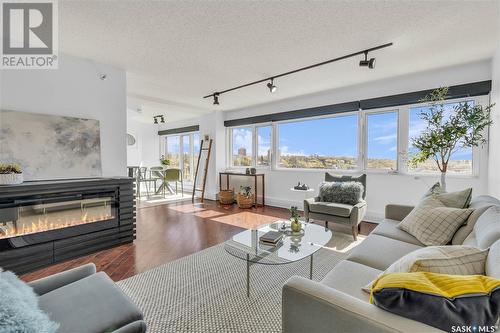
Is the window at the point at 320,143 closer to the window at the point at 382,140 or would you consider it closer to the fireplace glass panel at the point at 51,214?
the window at the point at 382,140

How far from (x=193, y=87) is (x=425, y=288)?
4269mm

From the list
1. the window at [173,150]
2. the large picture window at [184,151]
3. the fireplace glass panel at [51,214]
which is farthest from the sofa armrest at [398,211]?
the window at [173,150]

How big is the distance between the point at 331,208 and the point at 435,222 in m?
1.46

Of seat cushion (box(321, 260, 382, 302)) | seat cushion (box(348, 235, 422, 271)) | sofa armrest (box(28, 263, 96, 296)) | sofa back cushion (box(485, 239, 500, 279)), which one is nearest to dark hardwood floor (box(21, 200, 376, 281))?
sofa armrest (box(28, 263, 96, 296))

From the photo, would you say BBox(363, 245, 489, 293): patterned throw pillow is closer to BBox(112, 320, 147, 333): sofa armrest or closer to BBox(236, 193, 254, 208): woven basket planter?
BBox(112, 320, 147, 333): sofa armrest

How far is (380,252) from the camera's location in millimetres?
1790

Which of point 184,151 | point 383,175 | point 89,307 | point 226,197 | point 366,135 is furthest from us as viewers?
point 184,151

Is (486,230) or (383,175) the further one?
(383,175)

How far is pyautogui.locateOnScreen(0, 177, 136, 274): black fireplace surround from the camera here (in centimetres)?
231

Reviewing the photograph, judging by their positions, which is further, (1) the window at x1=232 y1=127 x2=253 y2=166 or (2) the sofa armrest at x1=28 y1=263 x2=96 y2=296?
(1) the window at x1=232 y1=127 x2=253 y2=166

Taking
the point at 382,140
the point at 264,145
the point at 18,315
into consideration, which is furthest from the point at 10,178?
the point at 382,140

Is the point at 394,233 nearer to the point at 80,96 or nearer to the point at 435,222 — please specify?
the point at 435,222

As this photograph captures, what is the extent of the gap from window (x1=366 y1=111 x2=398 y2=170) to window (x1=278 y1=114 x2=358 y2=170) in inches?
9.8

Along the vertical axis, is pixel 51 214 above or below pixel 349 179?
below
